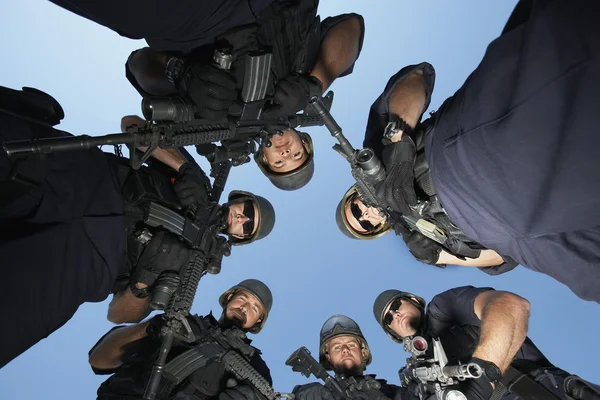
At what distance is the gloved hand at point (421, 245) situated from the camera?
444 centimetres

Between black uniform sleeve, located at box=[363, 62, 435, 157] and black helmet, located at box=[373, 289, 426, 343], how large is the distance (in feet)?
9.94

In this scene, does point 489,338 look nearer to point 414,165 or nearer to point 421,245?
point 421,245

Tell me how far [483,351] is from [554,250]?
2321mm

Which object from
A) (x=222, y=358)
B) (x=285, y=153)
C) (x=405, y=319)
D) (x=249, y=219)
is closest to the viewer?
(x=222, y=358)

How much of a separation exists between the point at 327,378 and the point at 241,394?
1.54 m

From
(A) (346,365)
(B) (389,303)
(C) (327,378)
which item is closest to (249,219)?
(B) (389,303)

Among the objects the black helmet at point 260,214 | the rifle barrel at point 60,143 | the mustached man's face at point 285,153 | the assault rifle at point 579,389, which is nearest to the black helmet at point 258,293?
the black helmet at point 260,214

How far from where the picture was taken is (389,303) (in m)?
6.41

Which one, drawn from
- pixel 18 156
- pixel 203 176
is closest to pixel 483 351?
pixel 203 176

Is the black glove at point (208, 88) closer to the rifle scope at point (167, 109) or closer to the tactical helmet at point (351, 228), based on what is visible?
the rifle scope at point (167, 109)

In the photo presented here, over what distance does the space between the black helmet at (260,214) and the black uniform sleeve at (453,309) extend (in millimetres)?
2807

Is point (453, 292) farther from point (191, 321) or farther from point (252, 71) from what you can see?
point (252, 71)

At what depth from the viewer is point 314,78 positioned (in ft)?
15.3

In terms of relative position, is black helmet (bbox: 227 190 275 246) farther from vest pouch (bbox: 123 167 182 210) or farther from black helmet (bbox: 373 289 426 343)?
black helmet (bbox: 373 289 426 343)
